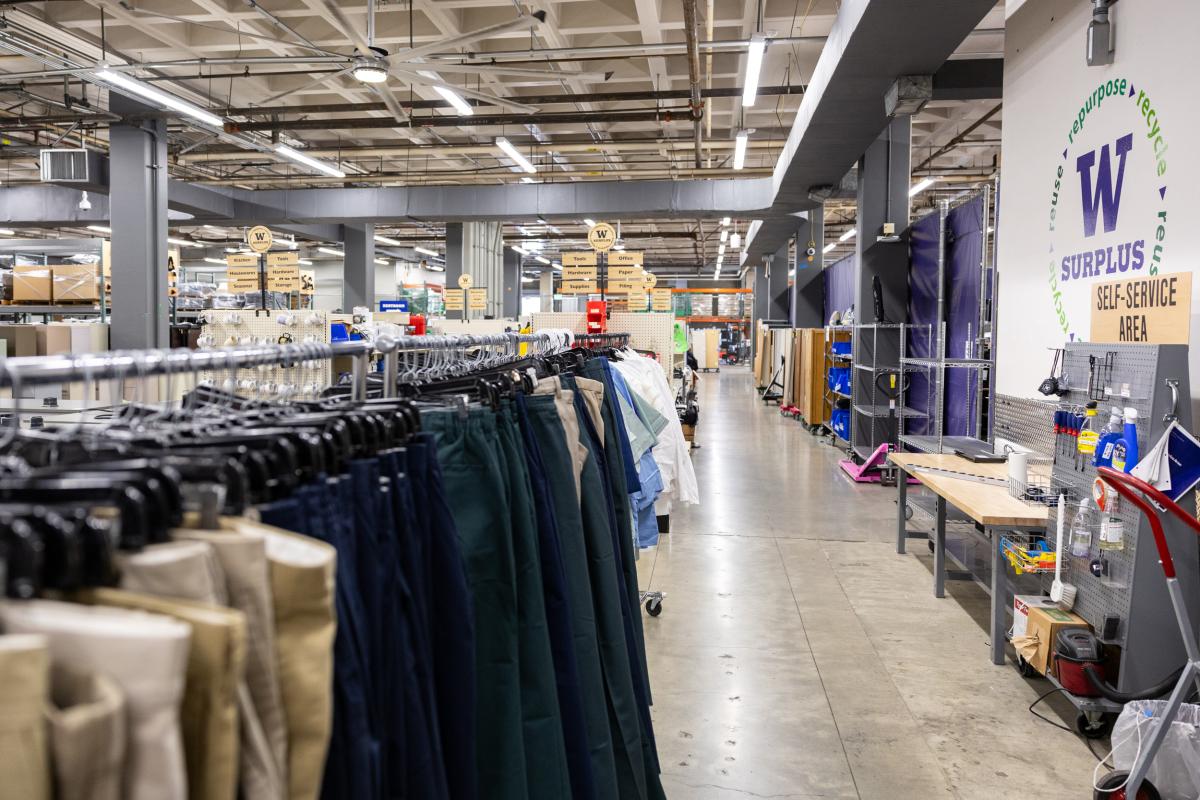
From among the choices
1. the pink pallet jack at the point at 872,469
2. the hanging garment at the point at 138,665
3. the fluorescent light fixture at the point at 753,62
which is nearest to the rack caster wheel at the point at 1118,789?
the hanging garment at the point at 138,665

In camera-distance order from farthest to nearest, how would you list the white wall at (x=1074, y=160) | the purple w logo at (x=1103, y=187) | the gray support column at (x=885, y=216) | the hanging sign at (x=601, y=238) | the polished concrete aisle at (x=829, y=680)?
the hanging sign at (x=601, y=238), the gray support column at (x=885, y=216), the purple w logo at (x=1103, y=187), the white wall at (x=1074, y=160), the polished concrete aisle at (x=829, y=680)

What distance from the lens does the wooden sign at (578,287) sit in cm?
1028

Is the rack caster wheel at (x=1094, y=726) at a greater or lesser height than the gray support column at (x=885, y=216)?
lesser

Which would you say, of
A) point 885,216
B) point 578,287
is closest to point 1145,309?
point 885,216

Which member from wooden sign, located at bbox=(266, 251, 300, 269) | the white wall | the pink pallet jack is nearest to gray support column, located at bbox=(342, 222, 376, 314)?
wooden sign, located at bbox=(266, 251, 300, 269)

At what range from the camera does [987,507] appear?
385cm

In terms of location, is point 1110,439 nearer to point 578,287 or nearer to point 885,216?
point 885,216

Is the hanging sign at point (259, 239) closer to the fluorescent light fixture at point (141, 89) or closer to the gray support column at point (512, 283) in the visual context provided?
the fluorescent light fixture at point (141, 89)

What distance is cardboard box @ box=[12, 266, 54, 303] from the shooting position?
26.4 feet

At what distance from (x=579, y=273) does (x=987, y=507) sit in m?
7.74

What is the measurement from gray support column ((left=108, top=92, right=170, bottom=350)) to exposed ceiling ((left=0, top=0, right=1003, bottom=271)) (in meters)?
0.42

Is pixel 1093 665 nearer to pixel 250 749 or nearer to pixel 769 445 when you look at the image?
pixel 250 749

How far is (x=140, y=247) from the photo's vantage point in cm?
1020

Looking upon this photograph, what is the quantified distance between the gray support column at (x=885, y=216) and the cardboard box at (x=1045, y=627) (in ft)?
20.9
